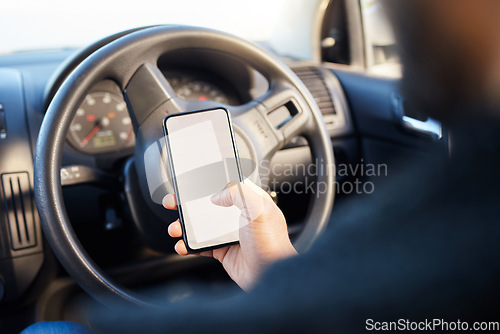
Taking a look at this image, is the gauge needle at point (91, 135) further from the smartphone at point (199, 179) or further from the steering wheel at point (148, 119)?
the smartphone at point (199, 179)

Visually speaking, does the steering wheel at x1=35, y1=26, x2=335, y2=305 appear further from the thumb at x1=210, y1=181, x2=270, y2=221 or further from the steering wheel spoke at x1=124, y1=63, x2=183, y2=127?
the thumb at x1=210, y1=181, x2=270, y2=221

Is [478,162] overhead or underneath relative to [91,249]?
overhead

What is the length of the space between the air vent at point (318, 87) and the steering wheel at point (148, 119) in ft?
1.56

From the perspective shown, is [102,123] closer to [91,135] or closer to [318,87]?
[91,135]

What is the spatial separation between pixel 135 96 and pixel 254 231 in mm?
386

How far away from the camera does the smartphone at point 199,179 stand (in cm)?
88

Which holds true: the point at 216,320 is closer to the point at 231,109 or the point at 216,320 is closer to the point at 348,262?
the point at 348,262

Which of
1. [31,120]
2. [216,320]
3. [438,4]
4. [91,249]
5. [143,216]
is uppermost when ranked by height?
[438,4]

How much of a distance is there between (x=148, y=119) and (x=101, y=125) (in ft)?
0.97

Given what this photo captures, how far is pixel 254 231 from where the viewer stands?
32.6 inches

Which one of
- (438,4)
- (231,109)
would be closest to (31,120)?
(231,109)

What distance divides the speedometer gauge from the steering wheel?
23cm

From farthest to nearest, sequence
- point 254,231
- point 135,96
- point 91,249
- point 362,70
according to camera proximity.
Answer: point 362,70, point 91,249, point 135,96, point 254,231

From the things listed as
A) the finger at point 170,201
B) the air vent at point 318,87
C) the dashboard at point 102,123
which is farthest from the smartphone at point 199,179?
the air vent at point 318,87
